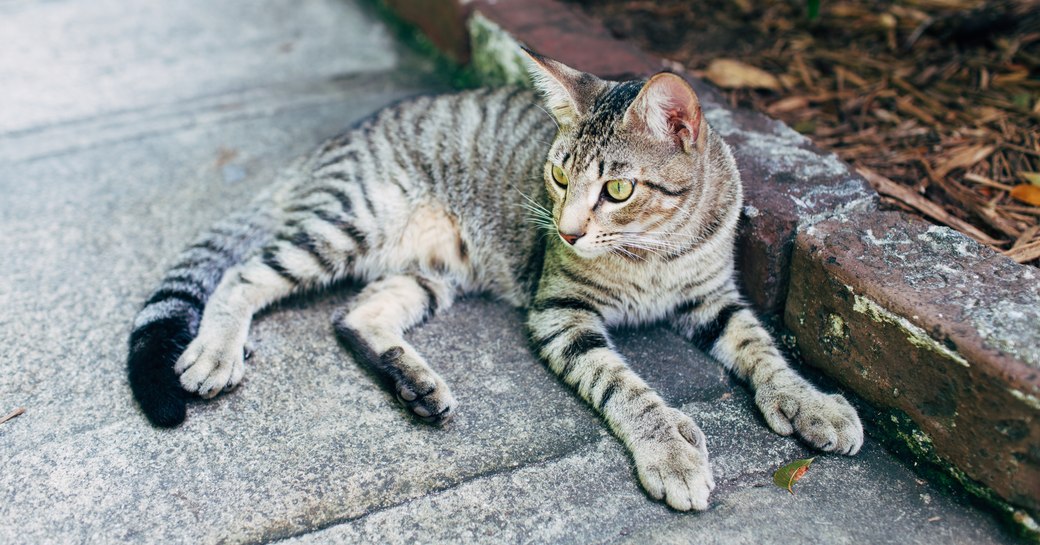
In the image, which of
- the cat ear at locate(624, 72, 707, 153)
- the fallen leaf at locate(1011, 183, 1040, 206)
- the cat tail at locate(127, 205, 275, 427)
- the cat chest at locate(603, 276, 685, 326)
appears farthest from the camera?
the fallen leaf at locate(1011, 183, 1040, 206)

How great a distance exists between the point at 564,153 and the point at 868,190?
3.67 ft

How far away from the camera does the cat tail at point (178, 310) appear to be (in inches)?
94.9

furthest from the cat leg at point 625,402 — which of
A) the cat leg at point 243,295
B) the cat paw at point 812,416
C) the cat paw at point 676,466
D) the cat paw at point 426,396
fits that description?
the cat leg at point 243,295

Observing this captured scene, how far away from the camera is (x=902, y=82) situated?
3639mm

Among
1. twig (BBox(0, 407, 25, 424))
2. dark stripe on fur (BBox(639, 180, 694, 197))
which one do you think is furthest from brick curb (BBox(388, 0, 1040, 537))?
twig (BBox(0, 407, 25, 424))

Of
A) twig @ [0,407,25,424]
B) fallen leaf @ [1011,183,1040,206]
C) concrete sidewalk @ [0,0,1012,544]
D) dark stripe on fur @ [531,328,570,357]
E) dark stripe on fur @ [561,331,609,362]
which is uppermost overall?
fallen leaf @ [1011,183,1040,206]

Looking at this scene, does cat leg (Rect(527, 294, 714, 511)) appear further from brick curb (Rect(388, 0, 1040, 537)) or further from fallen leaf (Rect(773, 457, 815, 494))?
brick curb (Rect(388, 0, 1040, 537))

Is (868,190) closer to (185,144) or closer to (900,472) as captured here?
(900,472)

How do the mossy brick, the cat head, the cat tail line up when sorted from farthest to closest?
the cat tail
the cat head
the mossy brick

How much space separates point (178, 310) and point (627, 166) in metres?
1.66

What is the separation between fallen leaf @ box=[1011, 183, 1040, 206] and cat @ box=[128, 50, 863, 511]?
112cm

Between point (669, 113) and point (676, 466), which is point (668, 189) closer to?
point (669, 113)

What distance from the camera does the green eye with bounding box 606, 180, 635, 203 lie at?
2.32 meters

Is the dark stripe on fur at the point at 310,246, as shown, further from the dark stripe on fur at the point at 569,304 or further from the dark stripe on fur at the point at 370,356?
the dark stripe on fur at the point at 569,304
